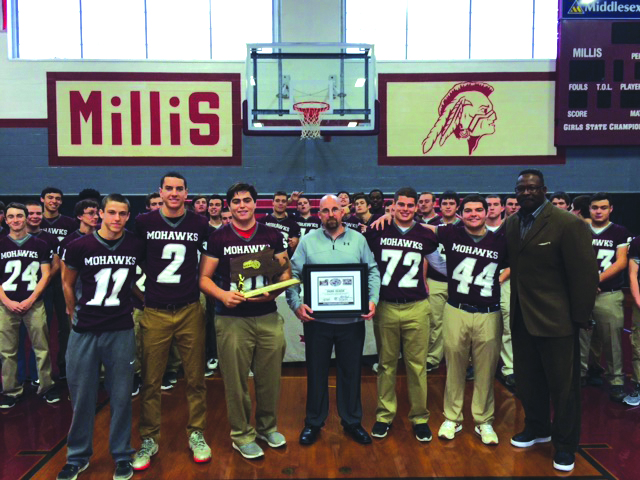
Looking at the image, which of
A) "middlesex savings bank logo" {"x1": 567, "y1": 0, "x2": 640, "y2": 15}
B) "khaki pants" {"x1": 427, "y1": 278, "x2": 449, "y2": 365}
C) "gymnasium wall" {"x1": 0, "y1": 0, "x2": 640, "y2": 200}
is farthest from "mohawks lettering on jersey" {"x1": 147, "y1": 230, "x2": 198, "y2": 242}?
"middlesex savings bank logo" {"x1": 567, "y1": 0, "x2": 640, "y2": 15}

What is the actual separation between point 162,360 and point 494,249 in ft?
9.23

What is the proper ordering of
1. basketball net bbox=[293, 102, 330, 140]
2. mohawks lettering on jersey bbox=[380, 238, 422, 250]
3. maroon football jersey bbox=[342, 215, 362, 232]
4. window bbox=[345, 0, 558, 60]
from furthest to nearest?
window bbox=[345, 0, 558, 60] < basketball net bbox=[293, 102, 330, 140] < maroon football jersey bbox=[342, 215, 362, 232] < mohawks lettering on jersey bbox=[380, 238, 422, 250]

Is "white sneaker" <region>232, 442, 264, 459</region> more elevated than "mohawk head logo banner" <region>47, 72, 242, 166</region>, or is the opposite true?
"mohawk head logo banner" <region>47, 72, 242, 166</region>

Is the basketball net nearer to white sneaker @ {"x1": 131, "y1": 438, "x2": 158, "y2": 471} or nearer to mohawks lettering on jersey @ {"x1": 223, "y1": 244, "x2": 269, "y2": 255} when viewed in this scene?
mohawks lettering on jersey @ {"x1": 223, "y1": 244, "x2": 269, "y2": 255}

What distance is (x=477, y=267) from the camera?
4.37 meters


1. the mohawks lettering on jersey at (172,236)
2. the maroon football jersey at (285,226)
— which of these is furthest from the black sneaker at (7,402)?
the maroon football jersey at (285,226)

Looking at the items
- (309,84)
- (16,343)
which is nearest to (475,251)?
(16,343)

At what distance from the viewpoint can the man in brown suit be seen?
3.83m

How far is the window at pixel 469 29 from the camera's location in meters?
12.3

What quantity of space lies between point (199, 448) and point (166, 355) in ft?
2.52

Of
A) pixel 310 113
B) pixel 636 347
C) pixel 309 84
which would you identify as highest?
pixel 309 84

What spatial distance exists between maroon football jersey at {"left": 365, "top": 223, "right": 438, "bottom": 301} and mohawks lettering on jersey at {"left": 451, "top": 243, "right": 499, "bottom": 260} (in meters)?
0.19

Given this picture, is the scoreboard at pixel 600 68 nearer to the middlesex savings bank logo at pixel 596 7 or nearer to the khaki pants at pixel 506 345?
the middlesex savings bank logo at pixel 596 7

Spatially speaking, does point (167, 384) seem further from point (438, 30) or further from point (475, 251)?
point (438, 30)
